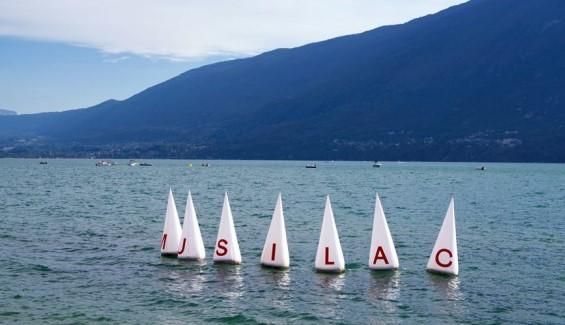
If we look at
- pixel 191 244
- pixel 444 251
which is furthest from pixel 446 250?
pixel 191 244

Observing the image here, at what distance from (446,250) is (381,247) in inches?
122

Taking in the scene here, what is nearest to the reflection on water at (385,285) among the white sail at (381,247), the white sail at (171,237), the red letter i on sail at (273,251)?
the white sail at (381,247)

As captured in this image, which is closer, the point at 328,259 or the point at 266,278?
the point at 266,278

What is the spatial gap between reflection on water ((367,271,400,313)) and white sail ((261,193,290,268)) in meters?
4.44

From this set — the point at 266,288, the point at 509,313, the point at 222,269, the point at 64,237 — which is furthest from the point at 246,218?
the point at 509,313

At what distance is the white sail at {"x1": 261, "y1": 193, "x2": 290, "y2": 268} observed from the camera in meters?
34.7

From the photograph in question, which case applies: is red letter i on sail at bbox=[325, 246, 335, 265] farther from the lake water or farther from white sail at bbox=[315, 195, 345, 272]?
the lake water

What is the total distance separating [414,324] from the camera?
26641 mm

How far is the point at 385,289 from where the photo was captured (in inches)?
1261

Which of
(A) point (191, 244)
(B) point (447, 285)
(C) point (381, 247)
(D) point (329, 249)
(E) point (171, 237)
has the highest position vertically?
(C) point (381, 247)

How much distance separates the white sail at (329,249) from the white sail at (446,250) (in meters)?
4.58

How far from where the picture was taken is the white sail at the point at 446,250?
3400 cm

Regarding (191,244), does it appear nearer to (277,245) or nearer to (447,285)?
(277,245)

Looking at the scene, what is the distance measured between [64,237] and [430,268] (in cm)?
2457
